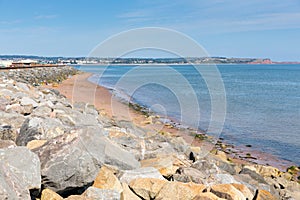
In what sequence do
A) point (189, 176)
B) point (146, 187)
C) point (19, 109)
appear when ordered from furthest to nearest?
1. point (19, 109)
2. point (189, 176)
3. point (146, 187)

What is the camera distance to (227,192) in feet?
16.4

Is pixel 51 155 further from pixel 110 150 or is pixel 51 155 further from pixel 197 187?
pixel 197 187

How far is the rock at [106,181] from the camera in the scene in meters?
4.51

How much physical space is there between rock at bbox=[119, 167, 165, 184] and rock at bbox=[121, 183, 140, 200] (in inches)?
10.5

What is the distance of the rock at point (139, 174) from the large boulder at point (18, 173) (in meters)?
1.41

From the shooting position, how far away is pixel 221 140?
15812 millimetres

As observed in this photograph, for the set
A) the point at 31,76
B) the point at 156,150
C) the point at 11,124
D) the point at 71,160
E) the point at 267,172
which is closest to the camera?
the point at 71,160

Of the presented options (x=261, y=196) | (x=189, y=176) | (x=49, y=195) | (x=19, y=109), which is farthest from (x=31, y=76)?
(x=49, y=195)

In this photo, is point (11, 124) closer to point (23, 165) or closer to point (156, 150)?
point (23, 165)

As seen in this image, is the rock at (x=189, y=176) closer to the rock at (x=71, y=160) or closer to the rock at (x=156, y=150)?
the rock at (x=156, y=150)

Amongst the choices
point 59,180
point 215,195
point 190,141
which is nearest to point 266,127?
point 190,141

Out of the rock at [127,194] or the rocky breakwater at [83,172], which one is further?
the rock at [127,194]

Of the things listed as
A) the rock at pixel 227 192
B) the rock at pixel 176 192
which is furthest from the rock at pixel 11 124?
the rock at pixel 227 192

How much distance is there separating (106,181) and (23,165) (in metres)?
1.14
